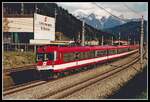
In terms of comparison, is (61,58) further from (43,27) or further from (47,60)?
(43,27)

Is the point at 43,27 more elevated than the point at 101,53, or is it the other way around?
the point at 43,27

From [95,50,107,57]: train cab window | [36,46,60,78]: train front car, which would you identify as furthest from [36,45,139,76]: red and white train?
[95,50,107,57]: train cab window

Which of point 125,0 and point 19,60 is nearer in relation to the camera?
point 125,0

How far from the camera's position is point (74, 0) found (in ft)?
79.3

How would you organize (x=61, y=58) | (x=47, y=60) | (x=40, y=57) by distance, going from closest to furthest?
(x=47, y=60) → (x=40, y=57) → (x=61, y=58)

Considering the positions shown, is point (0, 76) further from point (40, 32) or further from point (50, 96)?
point (40, 32)

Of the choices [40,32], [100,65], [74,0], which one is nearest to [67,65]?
[74,0]

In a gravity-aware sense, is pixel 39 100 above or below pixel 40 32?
below

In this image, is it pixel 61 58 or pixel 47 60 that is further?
pixel 61 58

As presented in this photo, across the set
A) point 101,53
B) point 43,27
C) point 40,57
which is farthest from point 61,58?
point 43,27

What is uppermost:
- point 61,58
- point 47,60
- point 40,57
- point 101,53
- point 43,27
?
point 43,27

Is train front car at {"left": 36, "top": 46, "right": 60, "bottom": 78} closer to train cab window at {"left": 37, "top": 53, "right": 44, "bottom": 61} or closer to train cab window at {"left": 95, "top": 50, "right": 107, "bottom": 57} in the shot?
train cab window at {"left": 37, "top": 53, "right": 44, "bottom": 61}

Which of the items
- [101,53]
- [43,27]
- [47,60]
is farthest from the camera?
[43,27]

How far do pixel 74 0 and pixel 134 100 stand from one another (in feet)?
26.2
